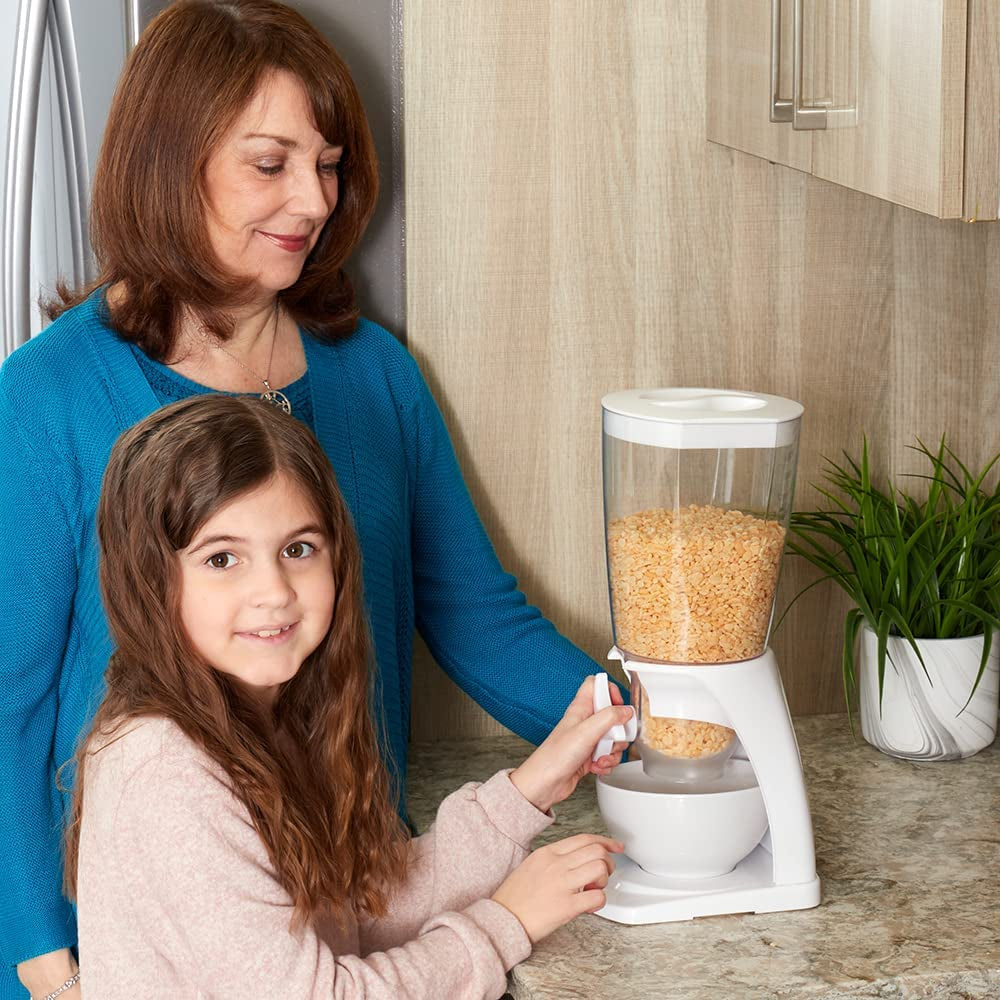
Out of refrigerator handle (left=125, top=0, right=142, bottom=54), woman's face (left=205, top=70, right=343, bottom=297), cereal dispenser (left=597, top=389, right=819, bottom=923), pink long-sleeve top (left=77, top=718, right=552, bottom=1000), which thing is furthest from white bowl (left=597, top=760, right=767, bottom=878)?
refrigerator handle (left=125, top=0, right=142, bottom=54)

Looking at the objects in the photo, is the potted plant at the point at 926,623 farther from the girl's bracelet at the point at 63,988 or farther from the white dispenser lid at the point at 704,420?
the girl's bracelet at the point at 63,988

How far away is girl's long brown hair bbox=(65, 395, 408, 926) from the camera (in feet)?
3.53

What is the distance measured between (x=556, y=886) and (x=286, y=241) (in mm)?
640

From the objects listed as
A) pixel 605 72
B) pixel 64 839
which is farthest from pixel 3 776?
pixel 605 72

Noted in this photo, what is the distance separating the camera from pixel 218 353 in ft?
4.55

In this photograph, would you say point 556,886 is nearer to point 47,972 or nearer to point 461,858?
point 461,858

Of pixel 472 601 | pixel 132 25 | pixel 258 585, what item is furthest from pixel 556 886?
pixel 132 25

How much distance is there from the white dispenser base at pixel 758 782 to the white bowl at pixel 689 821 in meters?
0.02

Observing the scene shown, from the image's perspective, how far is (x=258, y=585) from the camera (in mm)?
1082

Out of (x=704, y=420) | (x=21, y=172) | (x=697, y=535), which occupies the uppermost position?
(x=21, y=172)

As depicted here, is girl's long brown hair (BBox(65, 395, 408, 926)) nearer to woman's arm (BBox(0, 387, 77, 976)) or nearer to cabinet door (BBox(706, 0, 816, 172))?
woman's arm (BBox(0, 387, 77, 976))

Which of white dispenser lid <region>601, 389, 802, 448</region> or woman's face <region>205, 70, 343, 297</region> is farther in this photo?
woman's face <region>205, 70, 343, 297</region>

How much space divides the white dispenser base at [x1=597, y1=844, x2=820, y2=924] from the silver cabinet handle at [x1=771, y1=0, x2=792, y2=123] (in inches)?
26.5

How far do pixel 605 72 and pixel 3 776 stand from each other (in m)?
0.98
